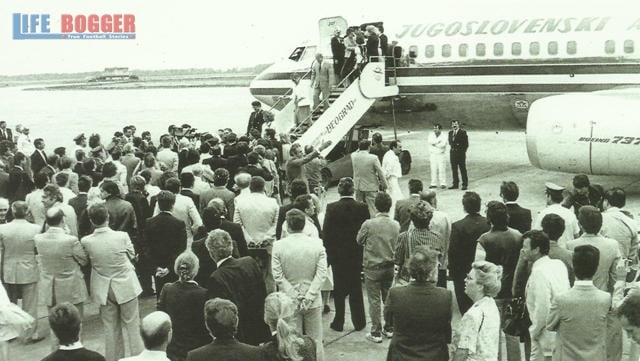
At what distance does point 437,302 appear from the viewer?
5.48m

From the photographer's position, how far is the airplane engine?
49.3 ft

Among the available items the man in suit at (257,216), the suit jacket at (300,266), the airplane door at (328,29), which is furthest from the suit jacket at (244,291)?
the airplane door at (328,29)

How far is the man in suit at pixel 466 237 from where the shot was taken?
8164 millimetres

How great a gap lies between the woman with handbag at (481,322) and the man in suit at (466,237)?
8.67 feet

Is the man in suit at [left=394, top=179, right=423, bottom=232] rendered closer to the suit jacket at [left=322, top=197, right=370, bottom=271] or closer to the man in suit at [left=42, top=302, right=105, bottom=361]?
the suit jacket at [left=322, top=197, right=370, bottom=271]

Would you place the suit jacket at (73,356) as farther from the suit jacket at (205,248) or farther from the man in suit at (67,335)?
the suit jacket at (205,248)

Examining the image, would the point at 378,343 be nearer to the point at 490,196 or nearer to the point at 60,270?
the point at 60,270

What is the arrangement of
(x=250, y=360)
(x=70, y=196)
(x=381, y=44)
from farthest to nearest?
(x=381, y=44)
(x=70, y=196)
(x=250, y=360)

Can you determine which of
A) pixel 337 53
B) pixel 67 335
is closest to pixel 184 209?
pixel 67 335

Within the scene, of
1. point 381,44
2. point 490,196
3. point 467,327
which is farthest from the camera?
point 381,44

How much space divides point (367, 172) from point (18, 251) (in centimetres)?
590

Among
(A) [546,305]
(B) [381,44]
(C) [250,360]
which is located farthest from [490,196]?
(C) [250,360]

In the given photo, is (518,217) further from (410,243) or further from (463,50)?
(463,50)

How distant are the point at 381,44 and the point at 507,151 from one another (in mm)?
9020
